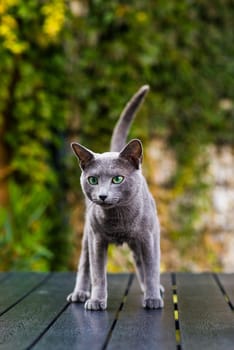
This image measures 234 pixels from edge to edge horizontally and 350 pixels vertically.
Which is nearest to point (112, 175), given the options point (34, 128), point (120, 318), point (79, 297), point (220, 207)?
point (120, 318)

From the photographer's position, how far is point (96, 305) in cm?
214

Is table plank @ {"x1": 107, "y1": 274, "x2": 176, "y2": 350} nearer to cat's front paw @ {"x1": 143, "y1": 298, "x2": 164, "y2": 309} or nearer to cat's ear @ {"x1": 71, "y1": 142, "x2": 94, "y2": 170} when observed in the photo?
cat's front paw @ {"x1": 143, "y1": 298, "x2": 164, "y2": 309}

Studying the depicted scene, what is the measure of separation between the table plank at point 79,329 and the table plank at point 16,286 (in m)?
0.25

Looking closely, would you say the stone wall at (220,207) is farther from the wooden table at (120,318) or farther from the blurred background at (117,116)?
the wooden table at (120,318)

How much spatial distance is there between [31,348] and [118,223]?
572mm

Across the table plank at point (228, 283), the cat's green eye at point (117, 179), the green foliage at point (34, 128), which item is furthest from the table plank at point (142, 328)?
the green foliage at point (34, 128)

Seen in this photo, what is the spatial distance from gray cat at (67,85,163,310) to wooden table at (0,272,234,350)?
0.09 m

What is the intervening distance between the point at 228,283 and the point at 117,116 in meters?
1.71

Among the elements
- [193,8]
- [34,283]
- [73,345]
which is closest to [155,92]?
[193,8]

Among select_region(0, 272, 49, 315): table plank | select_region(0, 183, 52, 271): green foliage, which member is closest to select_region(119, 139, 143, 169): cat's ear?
select_region(0, 272, 49, 315): table plank

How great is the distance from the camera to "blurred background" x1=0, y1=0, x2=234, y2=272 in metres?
4.19

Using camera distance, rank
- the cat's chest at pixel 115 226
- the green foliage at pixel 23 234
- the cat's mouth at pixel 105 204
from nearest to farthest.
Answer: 1. the cat's mouth at pixel 105 204
2. the cat's chest at pixel 115 226
3. the green foliage at pixel 23 234

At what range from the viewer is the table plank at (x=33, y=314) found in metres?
1.74

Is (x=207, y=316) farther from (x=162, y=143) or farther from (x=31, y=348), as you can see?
(x=162, y=143)
